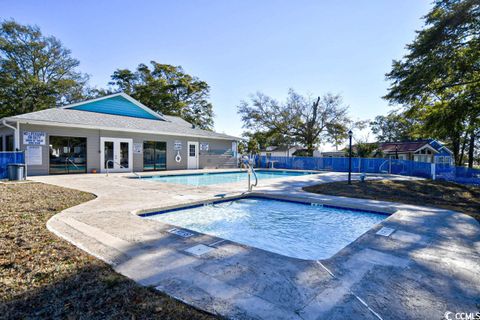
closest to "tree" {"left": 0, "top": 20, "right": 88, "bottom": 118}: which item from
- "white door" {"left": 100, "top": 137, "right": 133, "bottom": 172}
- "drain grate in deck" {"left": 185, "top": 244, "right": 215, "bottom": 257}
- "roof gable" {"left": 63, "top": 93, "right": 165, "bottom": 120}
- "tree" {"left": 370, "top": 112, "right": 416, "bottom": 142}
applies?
"roof gable" {"left": 63, "top": 93, "right": 165, "bottom": 120}

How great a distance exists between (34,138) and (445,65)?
1830 cm

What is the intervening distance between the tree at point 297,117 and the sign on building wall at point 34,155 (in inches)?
858

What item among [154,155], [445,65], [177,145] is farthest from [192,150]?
[445,65]

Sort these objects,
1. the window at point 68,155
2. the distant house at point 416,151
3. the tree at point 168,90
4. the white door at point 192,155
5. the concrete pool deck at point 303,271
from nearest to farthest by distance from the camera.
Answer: the concrete pool deck at point 303,271 → the window at point 68,155 → the white door at point 192,155 → the distant house at point 416,151 → the tree at point 168,90

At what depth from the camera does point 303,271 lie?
2.72 metres

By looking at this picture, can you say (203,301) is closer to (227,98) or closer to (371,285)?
(371,285)

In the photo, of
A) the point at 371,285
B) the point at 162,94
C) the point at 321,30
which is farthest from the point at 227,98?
the point at 371,285

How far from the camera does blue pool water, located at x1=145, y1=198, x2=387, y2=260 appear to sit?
4.79 meters

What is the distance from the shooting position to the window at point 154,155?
15898 millimetres

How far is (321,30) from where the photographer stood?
12070 millimetres

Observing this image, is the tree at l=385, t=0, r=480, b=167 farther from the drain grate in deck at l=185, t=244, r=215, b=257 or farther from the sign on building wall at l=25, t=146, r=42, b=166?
the sign on building wall at l=25, t=146, r=42, b=166

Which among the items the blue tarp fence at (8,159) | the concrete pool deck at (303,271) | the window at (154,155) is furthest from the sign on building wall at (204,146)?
the concrete pool deck at (303,271)

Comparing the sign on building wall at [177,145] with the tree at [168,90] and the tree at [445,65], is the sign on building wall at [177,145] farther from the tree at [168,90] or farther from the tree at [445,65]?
the tree at [168,90]

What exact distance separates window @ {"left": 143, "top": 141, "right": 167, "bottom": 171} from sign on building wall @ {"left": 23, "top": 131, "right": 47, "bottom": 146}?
5079 mm
